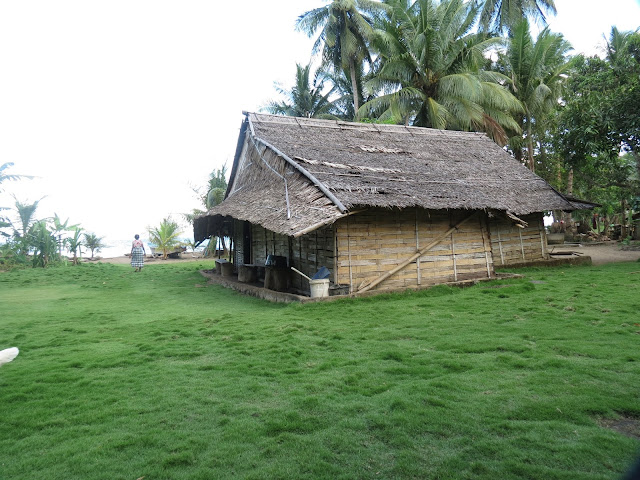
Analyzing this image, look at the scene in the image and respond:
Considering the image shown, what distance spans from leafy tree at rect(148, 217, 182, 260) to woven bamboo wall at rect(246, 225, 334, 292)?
1358 centimetres

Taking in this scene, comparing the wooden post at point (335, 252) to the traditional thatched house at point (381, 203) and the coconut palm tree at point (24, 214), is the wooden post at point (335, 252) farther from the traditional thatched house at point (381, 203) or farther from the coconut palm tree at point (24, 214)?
the coconut palm tree at point (24, 214)

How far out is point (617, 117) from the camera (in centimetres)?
1386

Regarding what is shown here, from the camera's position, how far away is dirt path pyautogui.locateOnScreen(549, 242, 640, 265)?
53.5 feet

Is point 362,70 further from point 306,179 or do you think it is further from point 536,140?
point 306,179

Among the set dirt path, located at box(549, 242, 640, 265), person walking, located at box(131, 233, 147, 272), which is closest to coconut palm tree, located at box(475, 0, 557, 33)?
dirt path, located at box(549, 242, 640, 265)

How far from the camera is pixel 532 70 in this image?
2280 centimetres

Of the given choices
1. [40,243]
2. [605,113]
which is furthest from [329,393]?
[40,243]

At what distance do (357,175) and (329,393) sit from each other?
7351mm

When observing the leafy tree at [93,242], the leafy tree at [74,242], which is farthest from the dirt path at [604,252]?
the leafy tree at [93,242]

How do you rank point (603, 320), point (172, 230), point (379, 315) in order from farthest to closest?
point (172, 230) → point (379, 315) → point (603, 320)

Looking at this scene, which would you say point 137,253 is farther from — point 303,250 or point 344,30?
point 344,30

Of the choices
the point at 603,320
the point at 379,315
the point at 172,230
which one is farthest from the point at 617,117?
the point at 172,230

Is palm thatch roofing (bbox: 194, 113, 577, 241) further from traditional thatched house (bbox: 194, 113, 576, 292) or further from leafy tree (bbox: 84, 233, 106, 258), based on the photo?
leafy tree (bbox: 84, 233, 106, 258)

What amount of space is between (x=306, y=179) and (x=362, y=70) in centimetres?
2096
